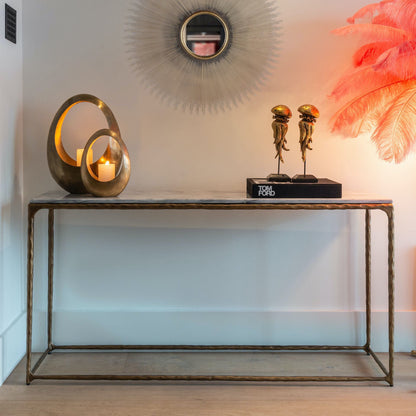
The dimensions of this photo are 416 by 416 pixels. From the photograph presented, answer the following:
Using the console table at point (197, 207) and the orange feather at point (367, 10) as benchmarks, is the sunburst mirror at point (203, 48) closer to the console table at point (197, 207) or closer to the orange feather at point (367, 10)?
the orange feather at point (367, 10)

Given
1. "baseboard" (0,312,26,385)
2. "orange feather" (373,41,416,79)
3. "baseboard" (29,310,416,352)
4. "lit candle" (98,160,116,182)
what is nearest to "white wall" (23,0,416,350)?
"baseboard" (29,310,416,352)

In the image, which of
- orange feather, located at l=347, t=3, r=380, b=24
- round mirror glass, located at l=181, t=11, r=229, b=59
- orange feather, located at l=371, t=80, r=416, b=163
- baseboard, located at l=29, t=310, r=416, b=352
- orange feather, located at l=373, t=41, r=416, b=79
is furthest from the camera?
baseboard, located at l=29, t=310, r=416, b=352

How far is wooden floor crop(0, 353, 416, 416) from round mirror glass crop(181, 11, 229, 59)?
1375 mm

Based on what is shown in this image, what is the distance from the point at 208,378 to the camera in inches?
82.2

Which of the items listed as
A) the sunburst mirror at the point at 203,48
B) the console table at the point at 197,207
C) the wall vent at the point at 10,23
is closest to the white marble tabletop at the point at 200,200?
the console table at the point at 197,207

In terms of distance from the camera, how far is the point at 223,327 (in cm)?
246

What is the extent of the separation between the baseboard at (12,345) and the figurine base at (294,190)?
117 cm

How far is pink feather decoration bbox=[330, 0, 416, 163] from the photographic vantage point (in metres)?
1.87

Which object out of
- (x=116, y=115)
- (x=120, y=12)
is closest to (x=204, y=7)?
(x=120, y=12)

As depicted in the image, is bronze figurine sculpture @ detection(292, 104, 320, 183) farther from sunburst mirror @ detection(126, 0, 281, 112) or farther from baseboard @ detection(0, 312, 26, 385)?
baseboard @ detection(0, 312, 26, 385)

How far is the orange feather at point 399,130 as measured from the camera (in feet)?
6.48

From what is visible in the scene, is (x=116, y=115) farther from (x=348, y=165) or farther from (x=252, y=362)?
(x=252, y=362)

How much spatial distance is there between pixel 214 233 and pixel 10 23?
49.6 inches

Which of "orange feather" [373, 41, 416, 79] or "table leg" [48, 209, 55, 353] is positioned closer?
"orange feather" [373, 41, 416, 79]
